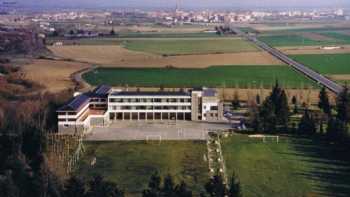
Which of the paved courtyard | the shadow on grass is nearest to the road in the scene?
the paved courtyard

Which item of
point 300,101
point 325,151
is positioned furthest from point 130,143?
point 300,101

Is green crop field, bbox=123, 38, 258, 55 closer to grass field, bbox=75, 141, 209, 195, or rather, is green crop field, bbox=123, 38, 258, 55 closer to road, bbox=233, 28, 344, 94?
road, bbox=233, 28, 344, 94

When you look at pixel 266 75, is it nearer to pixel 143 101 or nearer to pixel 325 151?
pixel 143 101

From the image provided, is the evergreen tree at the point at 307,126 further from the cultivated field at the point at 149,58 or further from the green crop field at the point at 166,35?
the green crop field at the point at 166,35

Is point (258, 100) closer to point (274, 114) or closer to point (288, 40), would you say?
point (274, 114)

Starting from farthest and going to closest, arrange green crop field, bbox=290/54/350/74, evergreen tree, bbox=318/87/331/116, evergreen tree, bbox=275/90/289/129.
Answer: green crop field, bbox=290/54/350/74 < evergreen tree, bbox=318/87/331/116 < evergreen tree, bbox=275/90/289/129

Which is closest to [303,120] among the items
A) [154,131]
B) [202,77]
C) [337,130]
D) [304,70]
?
[337,130]
